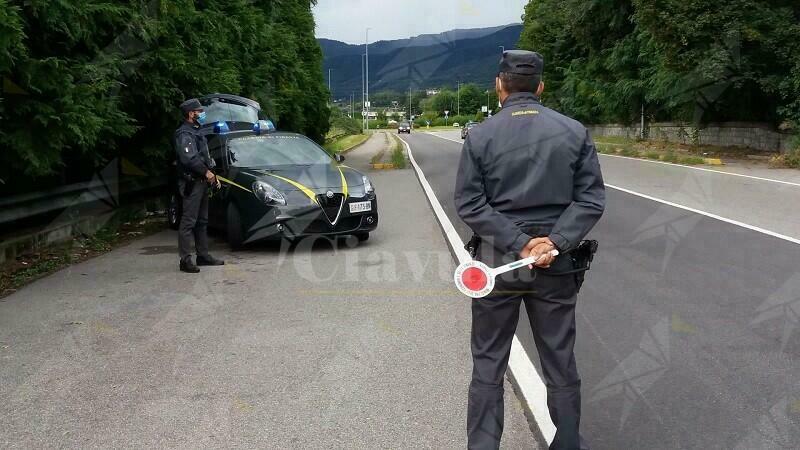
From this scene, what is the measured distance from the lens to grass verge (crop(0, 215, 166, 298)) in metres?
8.46

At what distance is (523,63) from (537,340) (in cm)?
125

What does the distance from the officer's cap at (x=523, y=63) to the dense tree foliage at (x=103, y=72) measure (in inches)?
192

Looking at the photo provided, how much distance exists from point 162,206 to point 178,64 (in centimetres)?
467

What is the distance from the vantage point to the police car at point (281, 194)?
9.66m

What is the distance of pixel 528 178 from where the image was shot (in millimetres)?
3338

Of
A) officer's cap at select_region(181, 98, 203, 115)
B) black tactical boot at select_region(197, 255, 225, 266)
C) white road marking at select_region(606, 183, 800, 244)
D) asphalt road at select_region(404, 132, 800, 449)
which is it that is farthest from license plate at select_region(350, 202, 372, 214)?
white road marking at select_region(606, 183, 800, 244)

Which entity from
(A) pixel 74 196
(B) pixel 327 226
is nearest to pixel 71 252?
(A) pixel 74 196

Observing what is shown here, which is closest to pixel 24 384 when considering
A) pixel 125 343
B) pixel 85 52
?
pixel 125 343

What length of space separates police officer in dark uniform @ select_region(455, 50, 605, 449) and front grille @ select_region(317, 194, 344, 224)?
6.40 meters

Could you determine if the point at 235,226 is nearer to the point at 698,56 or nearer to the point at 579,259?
the point at 579,259

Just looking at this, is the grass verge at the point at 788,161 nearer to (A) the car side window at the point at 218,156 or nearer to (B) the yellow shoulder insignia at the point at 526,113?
(A) the car side window at the point at 218,156

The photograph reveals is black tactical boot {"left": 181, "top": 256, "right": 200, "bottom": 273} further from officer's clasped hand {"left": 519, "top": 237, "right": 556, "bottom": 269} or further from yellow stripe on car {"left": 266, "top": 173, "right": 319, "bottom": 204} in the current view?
officer's clasped hand {"left": 519, "top": 237, "right": 556, "bottom": 269}

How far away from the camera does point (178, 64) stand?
409 inches

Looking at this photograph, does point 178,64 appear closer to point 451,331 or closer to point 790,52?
point 451,331
